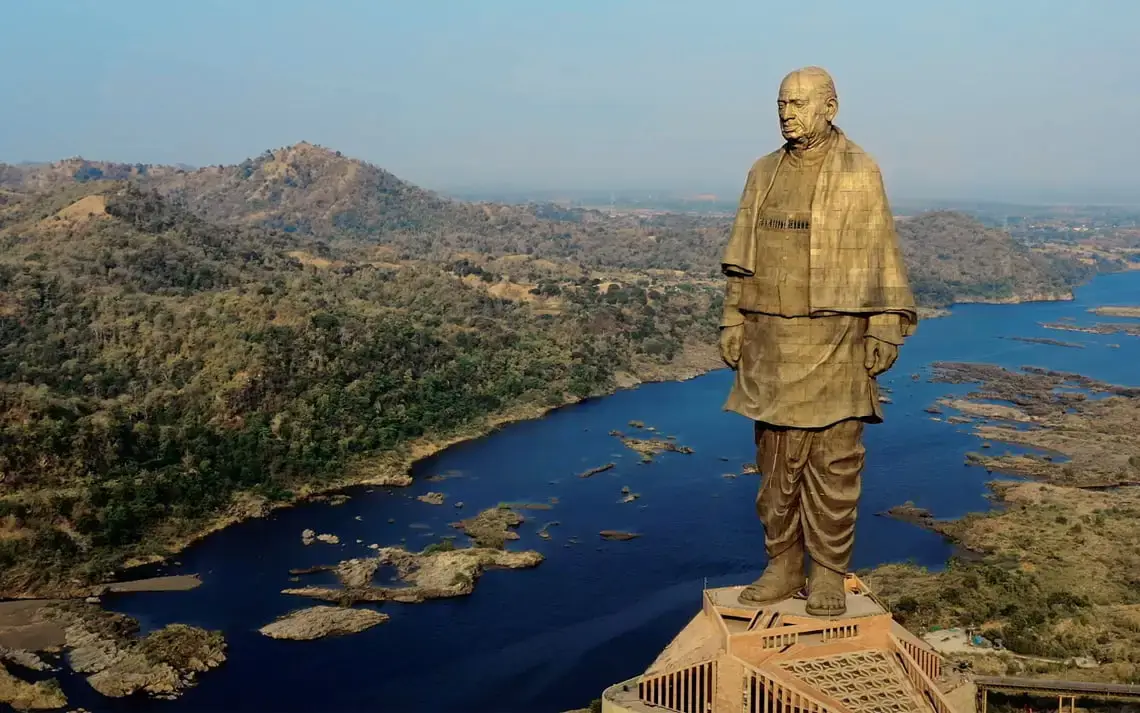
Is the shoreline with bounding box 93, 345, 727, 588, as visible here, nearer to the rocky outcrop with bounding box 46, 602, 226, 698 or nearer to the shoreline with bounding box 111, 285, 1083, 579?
the shoreline with bounding box 111, 285, 1083, 579

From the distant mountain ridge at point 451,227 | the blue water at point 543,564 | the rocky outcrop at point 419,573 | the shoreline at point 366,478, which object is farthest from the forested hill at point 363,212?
the rocky outcrop at point 419,573

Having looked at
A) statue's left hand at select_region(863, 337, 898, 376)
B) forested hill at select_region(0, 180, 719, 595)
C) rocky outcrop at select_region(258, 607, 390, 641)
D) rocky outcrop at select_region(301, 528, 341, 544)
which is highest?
→ statue's left hand at select_region(863, 337, 898, 376)

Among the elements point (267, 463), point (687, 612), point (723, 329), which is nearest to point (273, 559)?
point (267, 463)

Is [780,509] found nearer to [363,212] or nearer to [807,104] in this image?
[807,104]

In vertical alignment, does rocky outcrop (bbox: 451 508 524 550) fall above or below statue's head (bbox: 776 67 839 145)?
below

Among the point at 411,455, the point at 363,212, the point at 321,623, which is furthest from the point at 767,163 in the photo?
the point at 363,212

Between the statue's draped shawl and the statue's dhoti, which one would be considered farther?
the statue's dhoti

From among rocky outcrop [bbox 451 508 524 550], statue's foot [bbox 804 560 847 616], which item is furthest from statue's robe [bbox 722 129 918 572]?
rocky outcrop [bbox 451 508 524 550]
